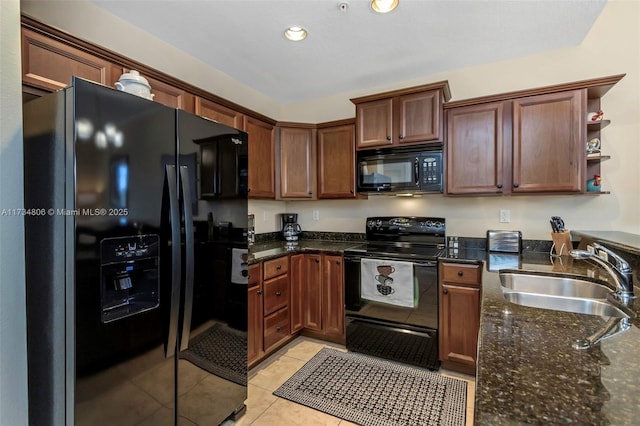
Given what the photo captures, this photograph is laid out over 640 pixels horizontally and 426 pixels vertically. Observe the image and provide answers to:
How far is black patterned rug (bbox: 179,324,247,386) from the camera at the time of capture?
1567mm

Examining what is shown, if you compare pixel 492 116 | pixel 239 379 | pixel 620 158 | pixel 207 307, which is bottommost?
pixel 239 379

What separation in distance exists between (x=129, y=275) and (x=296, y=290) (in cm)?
170

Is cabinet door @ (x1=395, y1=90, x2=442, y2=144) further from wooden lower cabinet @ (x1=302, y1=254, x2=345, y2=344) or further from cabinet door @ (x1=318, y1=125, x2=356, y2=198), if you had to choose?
wooden lower cabinet @ (x1=302, y1=254, x2=345, y2=344)

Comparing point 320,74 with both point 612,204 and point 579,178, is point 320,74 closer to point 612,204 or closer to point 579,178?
point 579,178

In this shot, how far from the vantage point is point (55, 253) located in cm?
118

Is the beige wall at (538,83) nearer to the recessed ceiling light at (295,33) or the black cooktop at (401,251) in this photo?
the black cooktop at (401,251)

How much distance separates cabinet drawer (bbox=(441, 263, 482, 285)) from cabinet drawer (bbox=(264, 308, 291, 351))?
4.57ft

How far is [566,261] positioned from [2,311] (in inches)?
126

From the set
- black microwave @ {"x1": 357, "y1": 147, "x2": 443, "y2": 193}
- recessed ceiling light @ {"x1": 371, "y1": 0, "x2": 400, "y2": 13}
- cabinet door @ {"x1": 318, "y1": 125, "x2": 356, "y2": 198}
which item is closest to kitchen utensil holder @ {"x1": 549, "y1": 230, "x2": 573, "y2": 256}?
black microwave @ {"x1": 357, "y1": 147, "x2": 443, "y2": 193}

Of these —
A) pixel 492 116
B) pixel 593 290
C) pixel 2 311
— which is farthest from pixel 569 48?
pixel 2 311

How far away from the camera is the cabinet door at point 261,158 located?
274 centimetres

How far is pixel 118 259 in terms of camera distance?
124 centimetres

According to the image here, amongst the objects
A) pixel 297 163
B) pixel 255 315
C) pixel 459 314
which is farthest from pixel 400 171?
pixel 255 315

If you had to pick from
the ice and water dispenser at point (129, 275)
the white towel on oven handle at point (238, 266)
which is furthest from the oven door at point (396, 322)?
the ice and water dispenser at point (129, 275)
